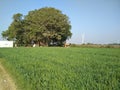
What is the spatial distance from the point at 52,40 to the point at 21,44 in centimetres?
1735

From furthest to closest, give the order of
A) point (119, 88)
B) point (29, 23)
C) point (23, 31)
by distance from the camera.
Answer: point (23, 31) → point (29, 23) → point (119, 88)

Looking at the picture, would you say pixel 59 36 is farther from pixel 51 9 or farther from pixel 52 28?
pixel 51 9

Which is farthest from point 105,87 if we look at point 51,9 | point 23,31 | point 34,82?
point 23,31

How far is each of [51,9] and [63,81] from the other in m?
74.3

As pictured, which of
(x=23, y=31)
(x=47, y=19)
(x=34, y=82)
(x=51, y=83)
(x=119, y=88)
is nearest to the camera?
(x=119, y=88)

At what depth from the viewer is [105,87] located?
7.53 metres

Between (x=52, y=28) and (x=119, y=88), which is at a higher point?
(x=52, y=28)

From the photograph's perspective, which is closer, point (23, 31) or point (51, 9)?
point (51, 9)

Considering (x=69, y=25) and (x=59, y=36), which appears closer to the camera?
(x=59, y=36)

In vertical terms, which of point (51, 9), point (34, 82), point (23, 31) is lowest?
point (34, 82)

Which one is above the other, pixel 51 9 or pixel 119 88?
pixel 51 9

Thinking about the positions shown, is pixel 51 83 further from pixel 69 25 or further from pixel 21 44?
pixel 21 44

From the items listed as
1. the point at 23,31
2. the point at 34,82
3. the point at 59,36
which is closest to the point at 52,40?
the point at 59,36

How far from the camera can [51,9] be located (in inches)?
3211
